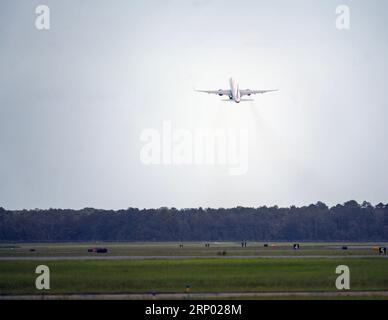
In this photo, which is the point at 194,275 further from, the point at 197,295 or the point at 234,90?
the point at 234,90

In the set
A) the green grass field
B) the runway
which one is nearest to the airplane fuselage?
the green grass field

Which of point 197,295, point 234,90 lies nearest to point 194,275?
point 197,295

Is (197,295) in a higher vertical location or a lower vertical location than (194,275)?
lower

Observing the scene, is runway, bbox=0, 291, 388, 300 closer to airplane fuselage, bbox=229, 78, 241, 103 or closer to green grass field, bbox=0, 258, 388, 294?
green grass field, bbox=0, 258, 388, 294

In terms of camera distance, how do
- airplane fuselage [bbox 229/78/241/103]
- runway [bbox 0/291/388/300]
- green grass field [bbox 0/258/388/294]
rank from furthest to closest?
airplane fuselage [bbox 229/78/241/103], green grass field [bbox 0/258/388/294], runway [bbox 0/291/388/300]

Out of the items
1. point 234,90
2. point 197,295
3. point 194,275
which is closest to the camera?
point 197,295

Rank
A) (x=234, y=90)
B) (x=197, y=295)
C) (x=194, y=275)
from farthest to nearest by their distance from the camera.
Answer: (x=234, y=90) → (x=194, y=275) → (x=197, y=295)

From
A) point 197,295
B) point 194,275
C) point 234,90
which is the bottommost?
point 197,295
